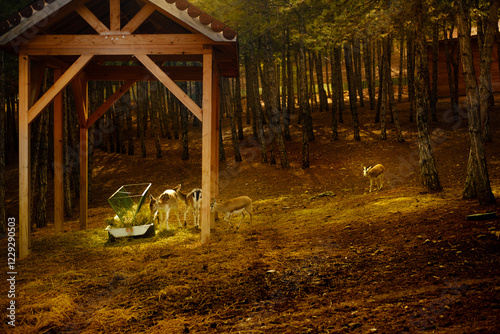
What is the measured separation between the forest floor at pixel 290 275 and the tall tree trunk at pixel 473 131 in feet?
1.10

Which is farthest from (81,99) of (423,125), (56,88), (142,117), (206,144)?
(142,117)

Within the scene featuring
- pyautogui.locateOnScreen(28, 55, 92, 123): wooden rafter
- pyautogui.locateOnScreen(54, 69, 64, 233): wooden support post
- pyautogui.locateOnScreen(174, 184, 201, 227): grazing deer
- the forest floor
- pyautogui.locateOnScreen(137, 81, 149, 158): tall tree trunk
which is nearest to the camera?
the forest floor

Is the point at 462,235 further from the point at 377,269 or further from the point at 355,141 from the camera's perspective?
the point at 355,141

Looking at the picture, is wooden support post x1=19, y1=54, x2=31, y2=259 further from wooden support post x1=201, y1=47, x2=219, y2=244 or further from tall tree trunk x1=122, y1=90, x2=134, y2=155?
tall tree trunk x1=122, y1=90, x2=134, y2=155

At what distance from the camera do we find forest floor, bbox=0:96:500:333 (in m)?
4.13

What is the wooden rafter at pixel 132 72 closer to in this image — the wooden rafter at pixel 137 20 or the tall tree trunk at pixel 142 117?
the wooden rafter at pixel 137 20

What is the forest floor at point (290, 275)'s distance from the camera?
413 cm

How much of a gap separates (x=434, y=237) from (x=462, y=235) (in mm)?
404

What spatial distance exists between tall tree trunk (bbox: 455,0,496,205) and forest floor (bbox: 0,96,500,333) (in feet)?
1.10

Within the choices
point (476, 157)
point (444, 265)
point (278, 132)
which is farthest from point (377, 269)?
point (278, 132)

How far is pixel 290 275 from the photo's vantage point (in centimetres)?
563

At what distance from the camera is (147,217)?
9.35m

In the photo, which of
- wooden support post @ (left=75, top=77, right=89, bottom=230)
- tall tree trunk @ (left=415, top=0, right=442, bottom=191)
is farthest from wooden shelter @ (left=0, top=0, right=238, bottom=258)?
tall tree trunk @ (left=415, top=0, right=442, bottom=191)

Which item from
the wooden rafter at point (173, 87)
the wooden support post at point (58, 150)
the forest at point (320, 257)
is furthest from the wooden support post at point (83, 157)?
the wooden rafter at point (173, 87)
